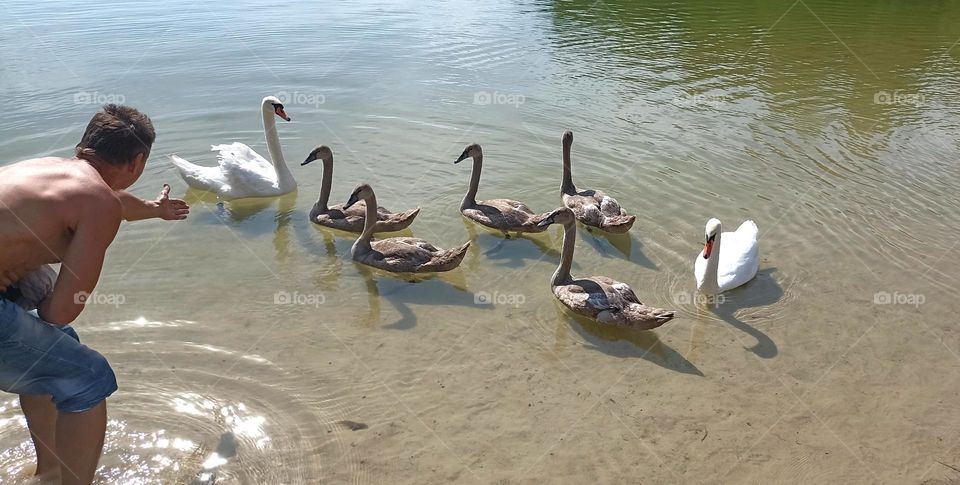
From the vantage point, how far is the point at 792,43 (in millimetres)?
21188

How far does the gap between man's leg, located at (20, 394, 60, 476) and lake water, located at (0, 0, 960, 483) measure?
0.45 m

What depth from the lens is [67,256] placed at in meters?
3.91

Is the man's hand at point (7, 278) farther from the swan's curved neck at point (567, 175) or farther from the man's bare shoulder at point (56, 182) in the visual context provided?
the swan's curved neck at point (567, 175)

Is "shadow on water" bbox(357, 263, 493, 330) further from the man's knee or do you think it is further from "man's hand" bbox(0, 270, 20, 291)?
"man's hand" bbox(0, 270, 20, 291)

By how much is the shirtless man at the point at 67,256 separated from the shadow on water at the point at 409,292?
3.42 meters

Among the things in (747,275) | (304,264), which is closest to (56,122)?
(304,264)

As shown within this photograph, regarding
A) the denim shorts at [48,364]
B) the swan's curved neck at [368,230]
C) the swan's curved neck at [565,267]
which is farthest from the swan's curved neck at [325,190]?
the denim shorts at [48,364]

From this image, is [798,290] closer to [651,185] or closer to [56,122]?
[651,185]

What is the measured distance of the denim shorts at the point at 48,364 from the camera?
13.3 feet

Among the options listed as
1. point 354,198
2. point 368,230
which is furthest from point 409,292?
point 354,198

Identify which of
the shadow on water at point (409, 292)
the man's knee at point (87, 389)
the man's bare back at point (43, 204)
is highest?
the man's bare back at point (43, 204)

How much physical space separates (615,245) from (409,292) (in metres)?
2.99

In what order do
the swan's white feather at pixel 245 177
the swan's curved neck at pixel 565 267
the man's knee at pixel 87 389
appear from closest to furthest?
1. the man's knee at pixel 87 389
2. the swan's curved neck at pixel 565 267
3. the swan's white feather at pixel 245 177

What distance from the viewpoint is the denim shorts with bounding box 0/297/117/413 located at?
160 inches
